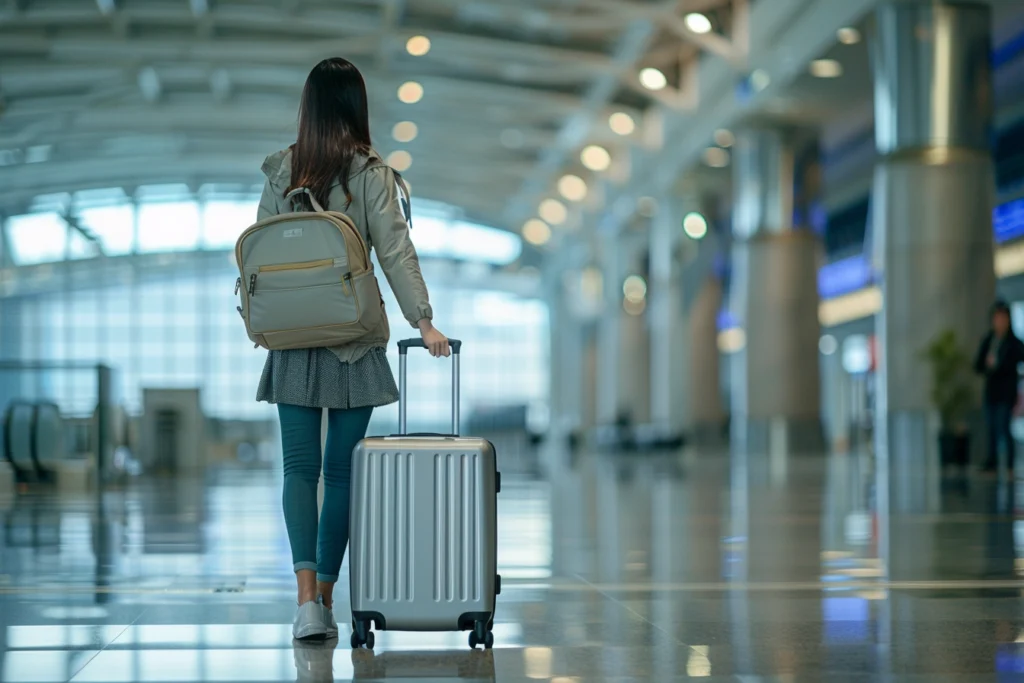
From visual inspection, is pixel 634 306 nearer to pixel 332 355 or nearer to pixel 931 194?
pixel 931 194

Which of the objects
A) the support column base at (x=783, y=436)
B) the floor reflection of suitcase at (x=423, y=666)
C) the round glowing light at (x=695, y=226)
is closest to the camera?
the floor reflection of suitcase at (x=423, y=666)

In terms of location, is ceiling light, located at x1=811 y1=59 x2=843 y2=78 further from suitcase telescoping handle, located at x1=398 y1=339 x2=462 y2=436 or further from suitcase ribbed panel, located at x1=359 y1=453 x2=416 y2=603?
suitcase ribbed panel, located at x1=359 y1=453 x2=416 y2=603

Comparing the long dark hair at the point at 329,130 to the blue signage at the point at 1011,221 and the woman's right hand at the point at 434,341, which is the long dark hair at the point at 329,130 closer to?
the woman's right hand at the point at 434,341

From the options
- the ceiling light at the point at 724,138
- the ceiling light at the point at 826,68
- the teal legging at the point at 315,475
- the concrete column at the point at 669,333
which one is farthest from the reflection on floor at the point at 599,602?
the concrete column at the point at 669,333

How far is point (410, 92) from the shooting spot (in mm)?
37531

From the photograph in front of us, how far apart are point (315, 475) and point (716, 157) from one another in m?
30.8

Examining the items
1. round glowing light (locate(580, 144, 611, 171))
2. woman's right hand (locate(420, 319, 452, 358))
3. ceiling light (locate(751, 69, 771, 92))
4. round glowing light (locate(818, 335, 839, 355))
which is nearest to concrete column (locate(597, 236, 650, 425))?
round glowing light (locate(580, 144, 611, 171))

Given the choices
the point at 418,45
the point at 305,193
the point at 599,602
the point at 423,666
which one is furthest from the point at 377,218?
the point at 418,45

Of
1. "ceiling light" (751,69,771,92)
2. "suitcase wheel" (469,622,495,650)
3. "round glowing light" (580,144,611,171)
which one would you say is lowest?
"suitcase wheel" (469,622,495,650)

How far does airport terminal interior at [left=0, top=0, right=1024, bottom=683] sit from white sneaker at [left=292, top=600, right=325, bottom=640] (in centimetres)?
3

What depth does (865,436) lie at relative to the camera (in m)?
44.4

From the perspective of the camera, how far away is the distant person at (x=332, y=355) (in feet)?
13.0

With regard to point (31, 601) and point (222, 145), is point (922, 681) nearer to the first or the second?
point (31, 601)

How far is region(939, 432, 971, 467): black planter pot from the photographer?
17.4 m
